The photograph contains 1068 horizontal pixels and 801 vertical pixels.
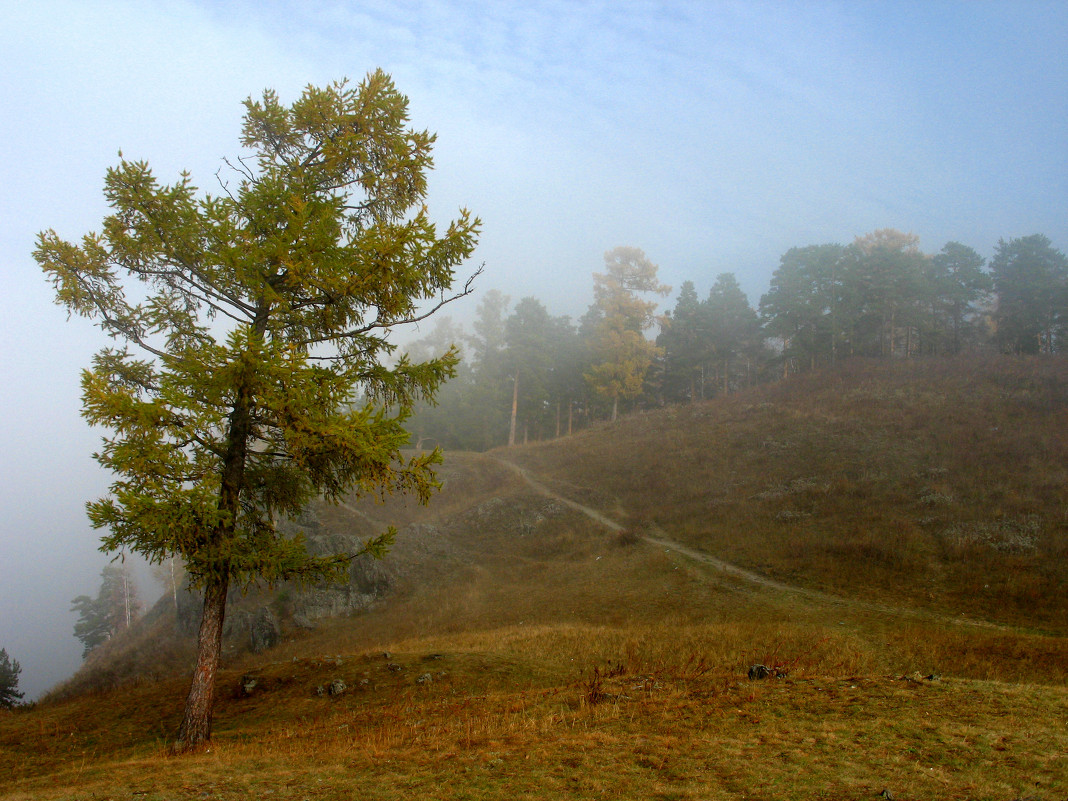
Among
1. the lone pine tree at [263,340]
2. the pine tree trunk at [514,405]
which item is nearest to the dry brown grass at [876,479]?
the pine tree trunk at [514,405]

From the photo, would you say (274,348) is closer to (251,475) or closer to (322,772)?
(251,475)

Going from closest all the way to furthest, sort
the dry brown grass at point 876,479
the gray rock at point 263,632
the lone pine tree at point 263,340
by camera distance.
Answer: the lone pine tree at point 263,340 < the dry brown grass at point 876,479 < the gray rock at point 263,632

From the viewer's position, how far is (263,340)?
28.5 ft

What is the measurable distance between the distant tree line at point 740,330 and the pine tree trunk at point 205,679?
138 ft

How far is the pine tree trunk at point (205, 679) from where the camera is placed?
838cm

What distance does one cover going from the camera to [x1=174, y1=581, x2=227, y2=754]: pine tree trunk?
27.5 ft

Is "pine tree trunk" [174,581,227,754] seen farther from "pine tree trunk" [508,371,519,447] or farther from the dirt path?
"pine tree trunk" [508,371,519,447]

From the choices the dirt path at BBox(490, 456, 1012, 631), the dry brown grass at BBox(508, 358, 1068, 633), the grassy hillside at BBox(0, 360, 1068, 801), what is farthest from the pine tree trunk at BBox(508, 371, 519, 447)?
the dirt path at BBox(490, 456, 1012, 631)

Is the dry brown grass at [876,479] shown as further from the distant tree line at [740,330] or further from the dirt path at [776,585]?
the distant tree line at [740,330]

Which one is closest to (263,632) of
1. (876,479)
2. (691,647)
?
(691,647)

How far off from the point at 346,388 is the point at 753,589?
1606 centimetres

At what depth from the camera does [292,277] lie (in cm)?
865

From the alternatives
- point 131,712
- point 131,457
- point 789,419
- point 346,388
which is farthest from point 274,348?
point 789,419

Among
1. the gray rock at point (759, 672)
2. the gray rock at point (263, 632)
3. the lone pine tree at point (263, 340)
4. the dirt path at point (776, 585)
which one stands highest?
the lone pine tree at point (263, 340)
